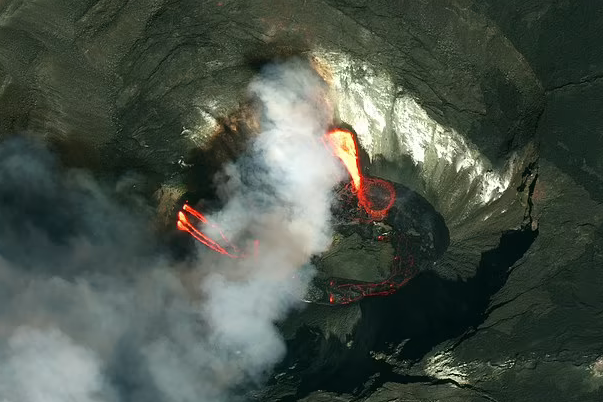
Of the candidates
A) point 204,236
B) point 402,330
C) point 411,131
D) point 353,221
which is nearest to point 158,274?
point 204,236

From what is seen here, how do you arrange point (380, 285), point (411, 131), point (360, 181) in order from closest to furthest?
point (380, 285) < point (411, 131) < point (360, 181)

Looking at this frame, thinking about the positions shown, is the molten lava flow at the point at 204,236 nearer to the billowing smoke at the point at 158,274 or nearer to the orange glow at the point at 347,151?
the billowing smoke at the point at 158,274

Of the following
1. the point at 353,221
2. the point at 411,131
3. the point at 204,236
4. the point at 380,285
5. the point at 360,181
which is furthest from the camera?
the point at 360,181

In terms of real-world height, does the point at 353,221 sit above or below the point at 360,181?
below

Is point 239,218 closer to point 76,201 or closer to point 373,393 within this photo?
point 76,201

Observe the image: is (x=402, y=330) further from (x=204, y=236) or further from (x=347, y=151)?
(x=204, y=236)

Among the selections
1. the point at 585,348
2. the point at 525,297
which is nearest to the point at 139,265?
the point at 525,297

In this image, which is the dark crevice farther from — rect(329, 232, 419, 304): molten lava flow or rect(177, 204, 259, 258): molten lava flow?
rect(177, 204, 259, 258): molten lava flow
